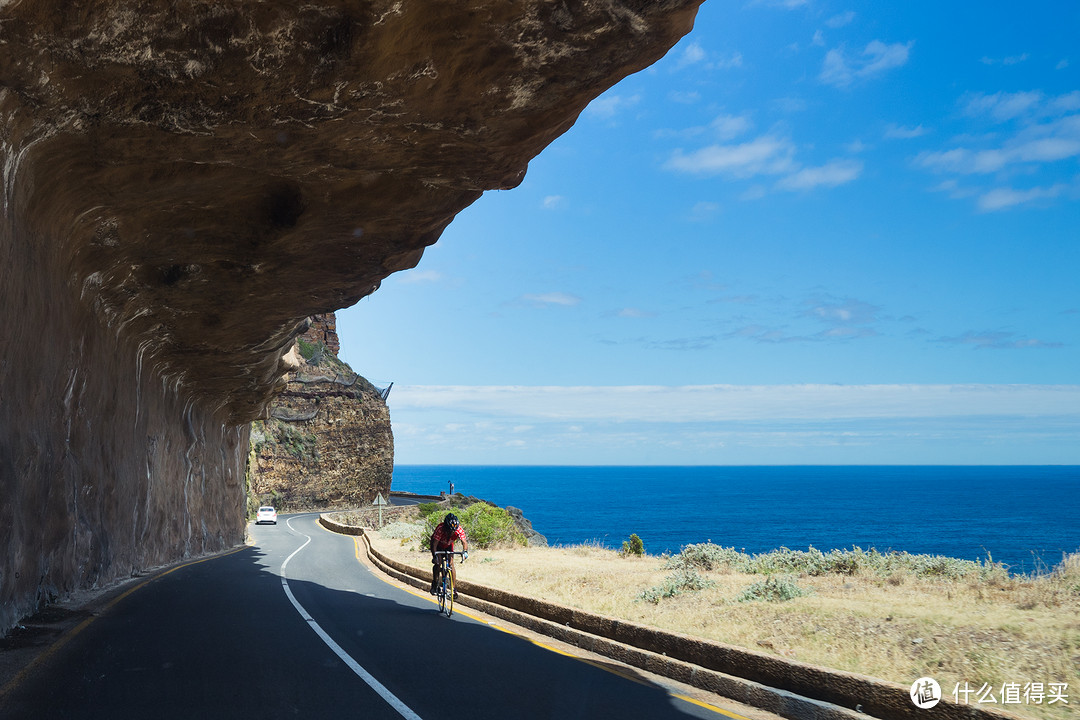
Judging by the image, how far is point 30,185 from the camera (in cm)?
944

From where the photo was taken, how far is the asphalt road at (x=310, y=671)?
646 cm

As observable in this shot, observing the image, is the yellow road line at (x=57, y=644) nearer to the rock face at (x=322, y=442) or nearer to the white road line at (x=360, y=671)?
the white road line at (x=360, y=671)

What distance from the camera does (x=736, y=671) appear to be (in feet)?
23.9

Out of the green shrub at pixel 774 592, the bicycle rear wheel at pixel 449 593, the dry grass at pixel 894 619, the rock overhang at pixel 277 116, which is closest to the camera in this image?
the dry grass at pixel 894 619

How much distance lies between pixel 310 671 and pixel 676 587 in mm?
6196

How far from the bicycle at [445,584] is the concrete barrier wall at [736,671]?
1.47m

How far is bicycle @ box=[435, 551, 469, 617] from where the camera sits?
12.3 m

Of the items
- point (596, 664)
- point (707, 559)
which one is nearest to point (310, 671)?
point (596, 664)

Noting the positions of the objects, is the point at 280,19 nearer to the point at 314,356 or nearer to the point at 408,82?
the point at 408,82

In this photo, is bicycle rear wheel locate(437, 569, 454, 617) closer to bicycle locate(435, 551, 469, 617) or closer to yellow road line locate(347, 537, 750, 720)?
bicycle locate(435, 551, 469, 617)

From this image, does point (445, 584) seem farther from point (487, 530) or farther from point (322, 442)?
point (322, 442)

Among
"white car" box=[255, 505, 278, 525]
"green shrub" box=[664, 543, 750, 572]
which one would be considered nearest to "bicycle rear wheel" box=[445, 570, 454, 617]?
"green shrub" box=[664, 543, 750, 572]

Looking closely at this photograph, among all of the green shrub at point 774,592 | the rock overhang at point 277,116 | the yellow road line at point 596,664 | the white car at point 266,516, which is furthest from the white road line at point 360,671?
the white car at point 266,516

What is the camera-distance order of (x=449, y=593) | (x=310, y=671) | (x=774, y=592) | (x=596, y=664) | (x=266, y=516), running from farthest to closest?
(x=266, y=516)
(x=449, y=593)
(x=774, y=592)
(x=596, y=664)
(x=310, y=671)
